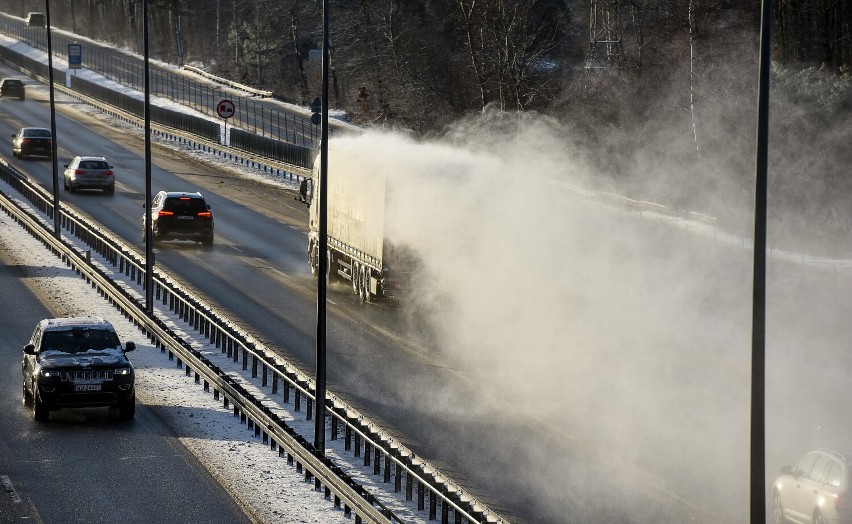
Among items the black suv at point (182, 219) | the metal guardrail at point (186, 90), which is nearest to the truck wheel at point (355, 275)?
the black suv at point (182, 219)

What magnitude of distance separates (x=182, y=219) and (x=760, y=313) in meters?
33.9

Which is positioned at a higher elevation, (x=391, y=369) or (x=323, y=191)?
(x=323, y=191)

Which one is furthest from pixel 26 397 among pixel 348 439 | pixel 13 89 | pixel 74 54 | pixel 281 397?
pixel 74 54

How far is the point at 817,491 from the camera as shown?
1703 cm

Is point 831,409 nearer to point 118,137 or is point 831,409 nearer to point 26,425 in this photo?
point 26,425

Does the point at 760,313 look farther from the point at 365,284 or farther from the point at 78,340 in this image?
the point at 365,284

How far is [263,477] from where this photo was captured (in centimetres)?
2112

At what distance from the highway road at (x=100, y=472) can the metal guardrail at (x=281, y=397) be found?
1.31 metres

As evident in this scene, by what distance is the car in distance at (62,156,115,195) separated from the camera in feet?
194

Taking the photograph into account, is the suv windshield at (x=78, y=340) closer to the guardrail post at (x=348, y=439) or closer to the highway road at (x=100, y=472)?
the highway road at (x=100, y=472)

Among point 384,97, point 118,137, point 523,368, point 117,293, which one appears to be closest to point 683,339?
point 523,368

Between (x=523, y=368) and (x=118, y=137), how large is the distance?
5568 cm

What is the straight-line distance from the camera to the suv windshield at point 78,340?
968 inches

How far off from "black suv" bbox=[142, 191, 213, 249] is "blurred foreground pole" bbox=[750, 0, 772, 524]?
33584 mm
